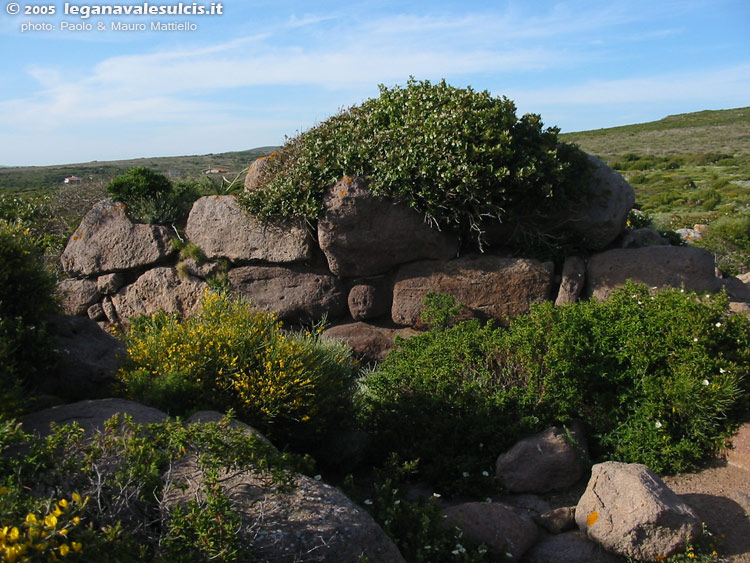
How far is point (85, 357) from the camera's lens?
5621 mm

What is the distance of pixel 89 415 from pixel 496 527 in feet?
8.93

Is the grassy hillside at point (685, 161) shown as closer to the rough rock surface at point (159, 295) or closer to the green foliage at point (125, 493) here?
the rough rock surface at point (159, 295)

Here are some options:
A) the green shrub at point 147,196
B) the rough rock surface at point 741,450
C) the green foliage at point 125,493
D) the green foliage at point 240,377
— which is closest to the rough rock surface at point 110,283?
the green shrub at point 147,196

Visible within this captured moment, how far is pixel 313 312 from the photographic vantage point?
8125 millimetres

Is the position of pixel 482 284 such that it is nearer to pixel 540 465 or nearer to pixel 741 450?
pixel 540 465

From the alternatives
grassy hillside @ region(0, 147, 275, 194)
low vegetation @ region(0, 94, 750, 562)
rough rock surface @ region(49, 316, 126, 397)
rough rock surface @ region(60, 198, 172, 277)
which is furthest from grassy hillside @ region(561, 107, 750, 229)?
grassy hillside @ region(0, 147, 275, 194)

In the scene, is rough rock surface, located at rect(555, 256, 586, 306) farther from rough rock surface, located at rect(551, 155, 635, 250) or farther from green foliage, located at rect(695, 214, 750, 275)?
green foliage, located at rect(695, 214, 750, 275)

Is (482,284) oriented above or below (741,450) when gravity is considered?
above

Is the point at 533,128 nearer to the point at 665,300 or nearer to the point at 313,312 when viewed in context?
the point at 665,300

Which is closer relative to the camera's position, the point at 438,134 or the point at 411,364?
the point at 411,364

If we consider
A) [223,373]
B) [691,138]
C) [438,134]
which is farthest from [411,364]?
[691,138]

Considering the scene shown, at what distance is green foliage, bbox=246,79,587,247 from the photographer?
7.12 m

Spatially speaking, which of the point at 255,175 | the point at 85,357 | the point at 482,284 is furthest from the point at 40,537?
the point at 255,175

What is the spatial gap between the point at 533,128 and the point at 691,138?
4955cm
